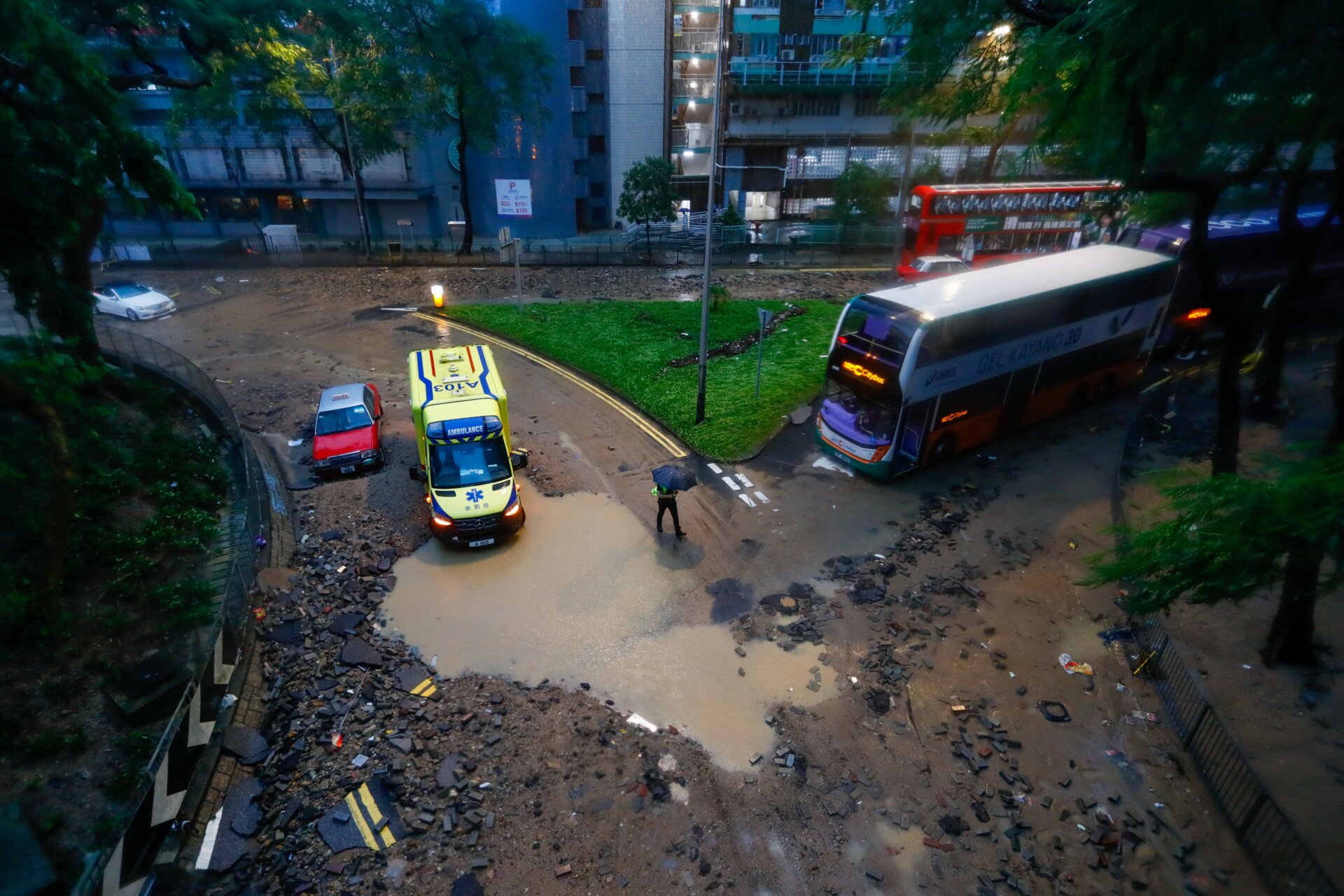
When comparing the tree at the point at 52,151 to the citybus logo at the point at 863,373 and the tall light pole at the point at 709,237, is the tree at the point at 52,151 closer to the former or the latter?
the tall light pole at the point at 709,237

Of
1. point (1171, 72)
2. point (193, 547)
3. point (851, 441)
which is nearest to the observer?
point (1171, 72)

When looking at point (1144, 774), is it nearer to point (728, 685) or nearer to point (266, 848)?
point (728, 685)

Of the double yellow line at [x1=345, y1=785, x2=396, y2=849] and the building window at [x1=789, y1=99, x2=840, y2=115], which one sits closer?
the double yellow line at [x1=345, y1=785, x2=396, y2=849]

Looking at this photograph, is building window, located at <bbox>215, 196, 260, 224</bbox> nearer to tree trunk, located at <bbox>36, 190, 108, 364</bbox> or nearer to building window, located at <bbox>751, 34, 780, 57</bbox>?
tree trunk, located at <bbox>36, 190, 108, 364</bbox>

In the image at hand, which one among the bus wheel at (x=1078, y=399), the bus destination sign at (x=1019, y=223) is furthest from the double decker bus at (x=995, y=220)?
the bus wheel at (x=1078, y=399)

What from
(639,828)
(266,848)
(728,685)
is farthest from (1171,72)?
(266,848)

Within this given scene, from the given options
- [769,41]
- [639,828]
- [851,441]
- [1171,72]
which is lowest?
[639,828]

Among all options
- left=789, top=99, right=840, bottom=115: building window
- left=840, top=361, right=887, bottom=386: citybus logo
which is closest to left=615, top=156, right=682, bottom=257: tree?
left=789, top=99, right=840, bottom=115: building window

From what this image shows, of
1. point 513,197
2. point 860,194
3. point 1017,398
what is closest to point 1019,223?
point 860,194
